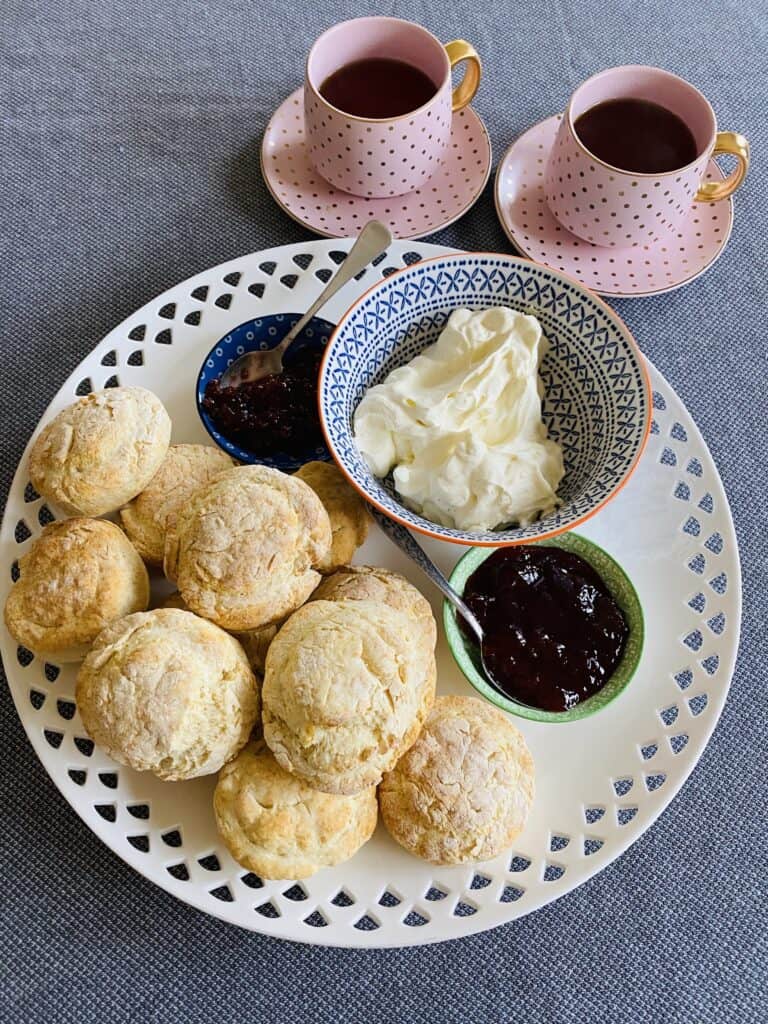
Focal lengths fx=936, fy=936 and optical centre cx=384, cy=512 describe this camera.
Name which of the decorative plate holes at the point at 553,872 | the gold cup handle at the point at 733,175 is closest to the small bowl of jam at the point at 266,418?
the decorative plate holes at the point at 553,872

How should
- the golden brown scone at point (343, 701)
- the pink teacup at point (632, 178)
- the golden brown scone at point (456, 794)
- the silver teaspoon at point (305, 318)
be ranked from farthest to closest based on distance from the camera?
the pink teacup at point (632, 178)
the silver teaspoon at point (305, 318)
the golden brown scone at point (456, 794)
the golden brown scone at point (343, 701)

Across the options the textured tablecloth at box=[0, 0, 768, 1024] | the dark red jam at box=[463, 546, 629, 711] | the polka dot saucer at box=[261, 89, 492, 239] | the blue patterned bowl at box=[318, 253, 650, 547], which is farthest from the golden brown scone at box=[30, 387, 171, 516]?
the polka dot saucer at box=[261, 89, 492, 239]

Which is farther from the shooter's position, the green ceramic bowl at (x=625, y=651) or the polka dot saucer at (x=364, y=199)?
the polka dot saucer at (x=364, y=199)

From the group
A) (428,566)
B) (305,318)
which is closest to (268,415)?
(305,318)

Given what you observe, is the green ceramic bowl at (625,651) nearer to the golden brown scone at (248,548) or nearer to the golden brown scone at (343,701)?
the golden brown scone at (343,701)

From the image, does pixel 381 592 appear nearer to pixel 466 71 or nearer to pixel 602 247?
pixel 602 247

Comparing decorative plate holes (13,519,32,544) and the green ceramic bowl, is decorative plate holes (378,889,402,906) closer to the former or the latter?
the green ceramic bowl

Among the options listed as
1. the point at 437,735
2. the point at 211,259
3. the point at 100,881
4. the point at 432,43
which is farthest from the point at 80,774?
the point at 432,43
